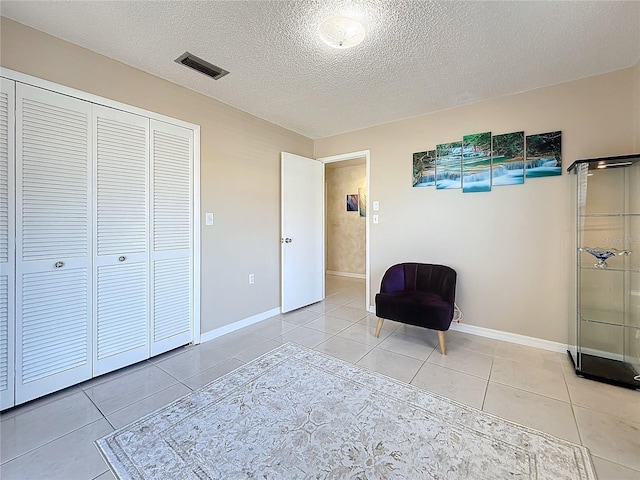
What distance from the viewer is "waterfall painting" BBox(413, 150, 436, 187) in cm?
311

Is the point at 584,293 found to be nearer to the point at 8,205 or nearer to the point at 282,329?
the point at 282,329

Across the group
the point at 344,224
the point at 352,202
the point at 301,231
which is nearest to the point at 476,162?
the point at 301,231

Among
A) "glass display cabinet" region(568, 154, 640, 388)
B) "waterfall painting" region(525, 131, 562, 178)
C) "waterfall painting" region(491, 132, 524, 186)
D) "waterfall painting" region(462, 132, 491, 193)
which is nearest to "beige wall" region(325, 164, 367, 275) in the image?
"waterfall painting" region(462, 132, 491, 193)

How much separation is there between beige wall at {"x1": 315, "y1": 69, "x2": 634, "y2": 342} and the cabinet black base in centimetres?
29

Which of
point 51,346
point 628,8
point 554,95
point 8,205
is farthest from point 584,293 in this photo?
point 8,205

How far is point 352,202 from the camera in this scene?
6.02 meters

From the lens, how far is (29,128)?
1.77 m

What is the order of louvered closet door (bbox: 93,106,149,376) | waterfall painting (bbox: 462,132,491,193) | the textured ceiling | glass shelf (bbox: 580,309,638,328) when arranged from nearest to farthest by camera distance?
1. the textured ceiling
2. louvered closet door (bbox: 93,106,149,376)
3. glass shelf (bbox: 580,309,638,328)
4. waterfall painting (bbox: 462,132,491,193)

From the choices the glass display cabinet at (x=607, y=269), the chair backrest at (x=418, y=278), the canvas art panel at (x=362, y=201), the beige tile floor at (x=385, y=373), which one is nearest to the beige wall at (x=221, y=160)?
the beige tile floor at (x=385, y=373)

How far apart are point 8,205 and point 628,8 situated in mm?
3816

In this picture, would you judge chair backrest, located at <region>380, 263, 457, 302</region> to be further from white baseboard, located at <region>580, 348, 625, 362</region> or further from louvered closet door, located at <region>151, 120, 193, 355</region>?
louvered closet door, located at <region>151, 120, 193, 355</region>

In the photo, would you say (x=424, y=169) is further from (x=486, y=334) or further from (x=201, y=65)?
(x=201, y=65)

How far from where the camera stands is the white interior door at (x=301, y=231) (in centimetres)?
358

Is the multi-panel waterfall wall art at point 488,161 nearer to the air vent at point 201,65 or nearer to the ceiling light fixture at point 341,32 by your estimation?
the ceiling light fixture at point 341,32
